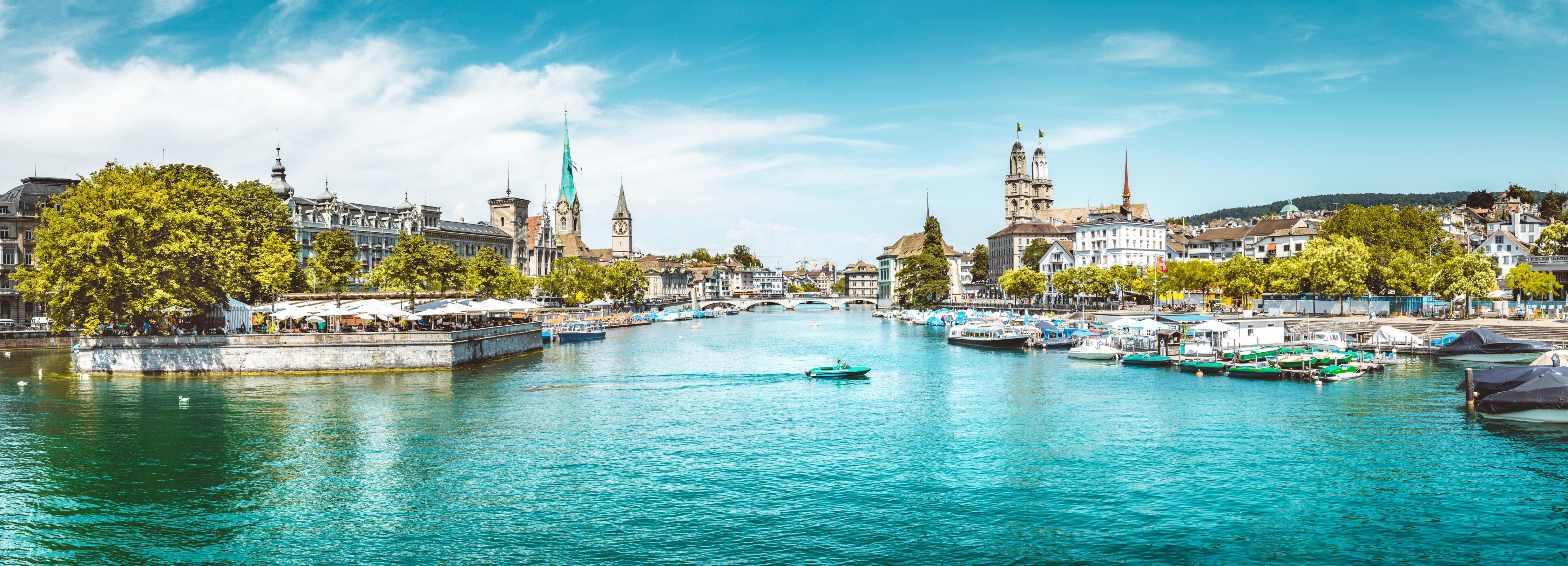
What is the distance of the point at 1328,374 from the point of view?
51812mm

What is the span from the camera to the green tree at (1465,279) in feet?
257

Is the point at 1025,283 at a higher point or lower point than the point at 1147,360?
higher

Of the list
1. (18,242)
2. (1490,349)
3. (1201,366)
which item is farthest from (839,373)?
(18,242)

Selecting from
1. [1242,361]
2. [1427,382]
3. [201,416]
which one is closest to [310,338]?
[201,416]

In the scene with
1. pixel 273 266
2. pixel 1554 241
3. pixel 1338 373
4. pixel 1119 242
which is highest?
pixel 1119 242

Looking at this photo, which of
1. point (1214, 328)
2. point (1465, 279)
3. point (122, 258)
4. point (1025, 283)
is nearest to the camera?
point (122, 258)

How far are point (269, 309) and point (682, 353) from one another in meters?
30.9

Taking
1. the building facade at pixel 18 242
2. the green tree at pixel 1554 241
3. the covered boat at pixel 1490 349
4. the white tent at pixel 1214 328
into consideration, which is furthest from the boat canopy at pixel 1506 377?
the building facade at pixel 18 242

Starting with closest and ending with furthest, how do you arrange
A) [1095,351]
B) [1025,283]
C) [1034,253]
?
[1095,351] < [1025,283] < [1034,253]

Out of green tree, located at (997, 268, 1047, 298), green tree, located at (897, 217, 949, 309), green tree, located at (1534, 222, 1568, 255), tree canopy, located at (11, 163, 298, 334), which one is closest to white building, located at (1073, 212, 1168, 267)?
green tree, located at (997, 268, 1047, 298)

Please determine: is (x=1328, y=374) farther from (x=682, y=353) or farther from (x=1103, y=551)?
(x=682, y=353)

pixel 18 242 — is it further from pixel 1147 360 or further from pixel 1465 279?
pixel 1465 279

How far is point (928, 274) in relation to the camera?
153 m

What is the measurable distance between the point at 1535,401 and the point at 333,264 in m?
83.7
